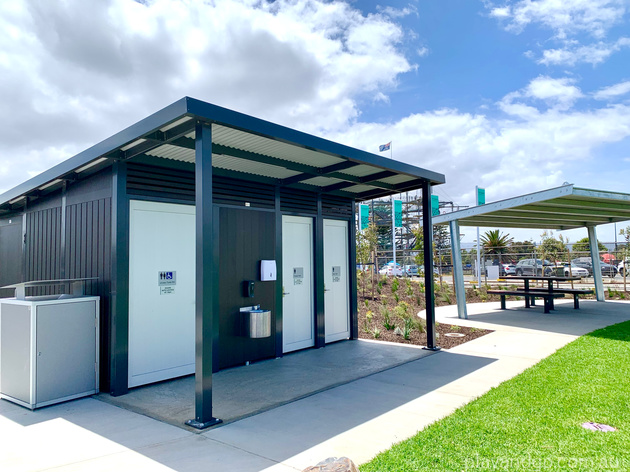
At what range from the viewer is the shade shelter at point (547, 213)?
30.4 ft

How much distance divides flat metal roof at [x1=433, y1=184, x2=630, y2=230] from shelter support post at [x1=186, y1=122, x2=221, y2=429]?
7828 millimetres

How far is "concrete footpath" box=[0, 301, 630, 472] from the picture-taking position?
3355 millimetres

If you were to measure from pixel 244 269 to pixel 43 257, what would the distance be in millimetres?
3740

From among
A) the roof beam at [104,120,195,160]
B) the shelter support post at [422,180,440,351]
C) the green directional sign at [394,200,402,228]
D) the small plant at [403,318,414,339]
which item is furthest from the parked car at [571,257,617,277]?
the roof beam at [104,120,195,160]

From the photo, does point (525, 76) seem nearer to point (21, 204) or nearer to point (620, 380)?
point (620, 380)

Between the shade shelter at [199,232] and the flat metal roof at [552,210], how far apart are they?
330 cm

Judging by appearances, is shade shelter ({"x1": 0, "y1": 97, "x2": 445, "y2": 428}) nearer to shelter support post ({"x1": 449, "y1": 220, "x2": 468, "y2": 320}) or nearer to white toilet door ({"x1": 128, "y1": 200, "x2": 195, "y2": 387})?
white toilet door ({"x1": 128, "y1": 200, "x2": 195, "y2": 387})

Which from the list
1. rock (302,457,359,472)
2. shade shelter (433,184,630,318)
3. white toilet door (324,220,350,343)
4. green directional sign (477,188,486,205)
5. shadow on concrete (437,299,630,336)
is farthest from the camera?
green directional sign (477,188,486,205)

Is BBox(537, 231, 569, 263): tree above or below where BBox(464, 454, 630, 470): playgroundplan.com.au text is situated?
above

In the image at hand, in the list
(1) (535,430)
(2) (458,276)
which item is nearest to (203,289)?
(1) (535,430)

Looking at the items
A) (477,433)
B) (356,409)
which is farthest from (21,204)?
(477,433)

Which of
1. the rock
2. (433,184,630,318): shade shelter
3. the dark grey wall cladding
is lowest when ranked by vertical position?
the rock

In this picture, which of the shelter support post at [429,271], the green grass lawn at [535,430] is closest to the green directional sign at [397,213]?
the shelter support post at [429,271]

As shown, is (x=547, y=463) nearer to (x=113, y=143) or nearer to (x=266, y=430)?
(x=266, y=430)
